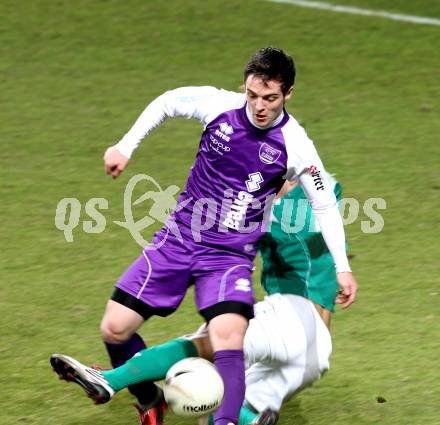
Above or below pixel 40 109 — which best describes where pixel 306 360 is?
below

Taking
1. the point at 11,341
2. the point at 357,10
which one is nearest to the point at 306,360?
the point at 11,341

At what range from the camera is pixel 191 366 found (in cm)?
612

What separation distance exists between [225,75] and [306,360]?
19.5 ft

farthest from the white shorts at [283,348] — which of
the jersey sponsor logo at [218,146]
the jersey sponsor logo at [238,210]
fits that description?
the jersey sponsor logo at [218,146]

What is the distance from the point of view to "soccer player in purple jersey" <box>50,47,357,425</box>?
6496mm

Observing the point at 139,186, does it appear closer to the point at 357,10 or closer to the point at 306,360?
the point at 306,360

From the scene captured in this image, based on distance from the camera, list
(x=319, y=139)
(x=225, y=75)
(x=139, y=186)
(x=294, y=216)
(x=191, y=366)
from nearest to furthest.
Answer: (x=191, y=366), (x=294, y=216), (x=139, y=186), (x=319, y=139), (x=225, y=75)

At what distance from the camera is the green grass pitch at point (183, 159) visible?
717cm

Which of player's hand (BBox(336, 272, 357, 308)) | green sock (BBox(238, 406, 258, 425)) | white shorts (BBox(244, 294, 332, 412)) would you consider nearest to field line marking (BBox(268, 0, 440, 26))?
white shorts (BBox(244, 294, 332, 412))

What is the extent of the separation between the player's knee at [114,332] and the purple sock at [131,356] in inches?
1.9

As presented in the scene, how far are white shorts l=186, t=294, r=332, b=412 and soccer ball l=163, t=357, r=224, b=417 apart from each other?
0.50m

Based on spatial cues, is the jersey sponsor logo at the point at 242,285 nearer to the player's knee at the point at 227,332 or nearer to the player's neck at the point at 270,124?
the player's knee at the point at 227,332

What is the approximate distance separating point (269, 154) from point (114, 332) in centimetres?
123

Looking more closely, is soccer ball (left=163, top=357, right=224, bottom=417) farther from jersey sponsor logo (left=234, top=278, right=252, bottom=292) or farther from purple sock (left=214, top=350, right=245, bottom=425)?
jersey sponsor logo (left=234, top=278, right=252, bottom=292)
